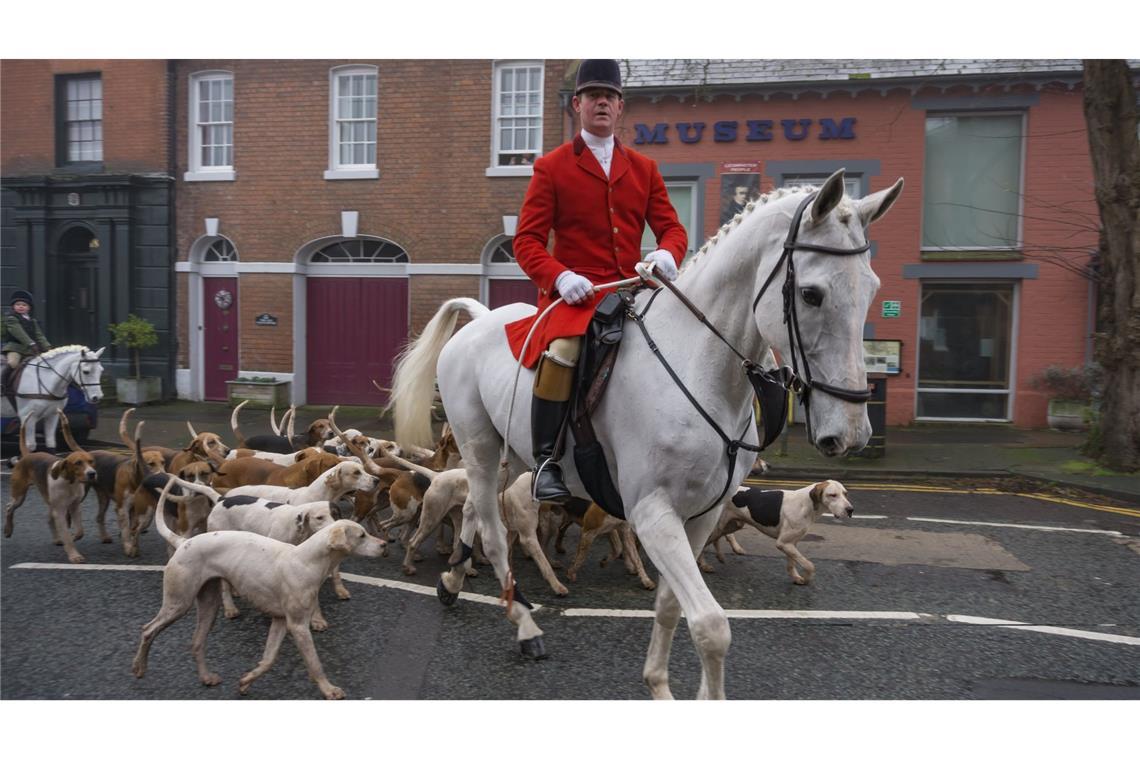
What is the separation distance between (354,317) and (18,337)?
6522 millimetres

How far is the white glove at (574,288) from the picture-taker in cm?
378

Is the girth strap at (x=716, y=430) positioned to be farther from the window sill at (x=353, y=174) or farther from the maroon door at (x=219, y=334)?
the maroon door at (x=219, y=334)

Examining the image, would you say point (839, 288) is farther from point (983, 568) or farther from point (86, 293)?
point (86, 293)

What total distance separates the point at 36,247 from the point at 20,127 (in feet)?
9.27

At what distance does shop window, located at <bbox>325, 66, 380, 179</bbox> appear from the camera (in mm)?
16484

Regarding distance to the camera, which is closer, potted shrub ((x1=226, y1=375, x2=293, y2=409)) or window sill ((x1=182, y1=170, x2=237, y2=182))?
potted shrub ((x1=226, y1=375, x2=293, y2=409))

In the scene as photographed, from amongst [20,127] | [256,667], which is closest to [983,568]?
[256,667]

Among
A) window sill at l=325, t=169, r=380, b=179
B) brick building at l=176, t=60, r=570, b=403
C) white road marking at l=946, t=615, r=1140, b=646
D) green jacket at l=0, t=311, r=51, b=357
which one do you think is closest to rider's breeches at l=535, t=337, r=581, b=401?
white road marking at l=946, t=615, r=1140, b=646

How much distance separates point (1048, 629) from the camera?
512 centimetres

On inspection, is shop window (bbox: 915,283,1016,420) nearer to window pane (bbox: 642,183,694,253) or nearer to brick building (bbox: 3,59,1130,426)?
brick building (bbox: 3,59,1130,426)

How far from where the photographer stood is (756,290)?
332 centimetres

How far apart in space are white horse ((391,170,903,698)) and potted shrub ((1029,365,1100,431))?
13.3 metres

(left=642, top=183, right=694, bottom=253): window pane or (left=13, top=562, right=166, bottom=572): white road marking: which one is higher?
(left=642, top=183, right=694, bottom=253): window pane

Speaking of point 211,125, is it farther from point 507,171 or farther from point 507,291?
point 507,291
